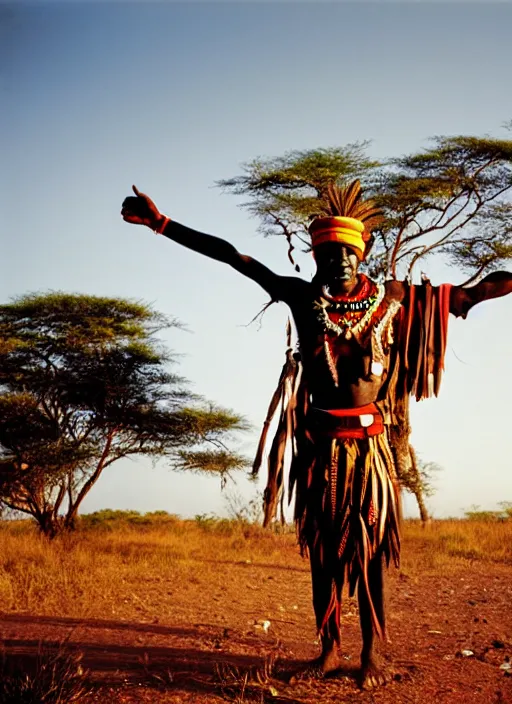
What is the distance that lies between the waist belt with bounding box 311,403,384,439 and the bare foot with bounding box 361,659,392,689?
4.15ft

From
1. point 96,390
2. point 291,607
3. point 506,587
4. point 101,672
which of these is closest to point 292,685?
point 101,672

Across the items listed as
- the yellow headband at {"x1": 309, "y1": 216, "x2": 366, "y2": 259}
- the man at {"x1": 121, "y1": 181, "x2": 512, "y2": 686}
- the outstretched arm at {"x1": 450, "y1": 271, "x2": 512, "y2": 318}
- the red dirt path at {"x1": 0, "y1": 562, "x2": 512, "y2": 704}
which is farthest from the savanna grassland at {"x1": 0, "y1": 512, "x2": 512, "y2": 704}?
the yellow headband at {"x1": 309, "y1": 216, "x2": 366, "y2": 259}

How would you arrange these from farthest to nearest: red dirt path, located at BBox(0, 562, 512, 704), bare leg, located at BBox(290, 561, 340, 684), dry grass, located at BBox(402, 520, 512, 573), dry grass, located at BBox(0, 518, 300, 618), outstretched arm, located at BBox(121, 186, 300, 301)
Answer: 1. dry grass, located at BBox(402, 520, 512, 573)
2. dry grass, located at BBox(0, 518, 300, 618)
3. outstretched arm, located at BBox(121, 186, 300, 301)
4. bare leg, located at BBox(290, 561, 340, 684)
5. red dirt path, located at BBox(0, 562, 512, 704)

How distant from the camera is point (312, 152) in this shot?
15.9 m

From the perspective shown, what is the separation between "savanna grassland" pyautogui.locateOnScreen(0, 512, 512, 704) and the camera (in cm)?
477

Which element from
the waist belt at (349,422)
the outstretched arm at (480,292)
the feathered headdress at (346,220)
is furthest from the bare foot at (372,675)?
the feathered headdress at (346,220)

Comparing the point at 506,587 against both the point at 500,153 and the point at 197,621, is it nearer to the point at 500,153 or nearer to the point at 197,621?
the point at 197,621

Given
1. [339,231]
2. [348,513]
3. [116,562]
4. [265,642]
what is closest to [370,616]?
[348,513]

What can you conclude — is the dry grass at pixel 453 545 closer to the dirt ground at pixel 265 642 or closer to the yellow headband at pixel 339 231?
the dirt ground at pixel 265 642

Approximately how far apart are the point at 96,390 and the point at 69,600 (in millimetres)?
8223

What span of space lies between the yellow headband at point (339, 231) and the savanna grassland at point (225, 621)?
2.43 meters

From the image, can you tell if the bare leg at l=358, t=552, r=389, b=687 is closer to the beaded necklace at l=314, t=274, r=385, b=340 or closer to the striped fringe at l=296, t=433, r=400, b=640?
the striped fringe at l=296, t=433, r=400, b=640

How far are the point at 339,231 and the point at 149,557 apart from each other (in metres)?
6.84

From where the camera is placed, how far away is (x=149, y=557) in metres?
10.7
